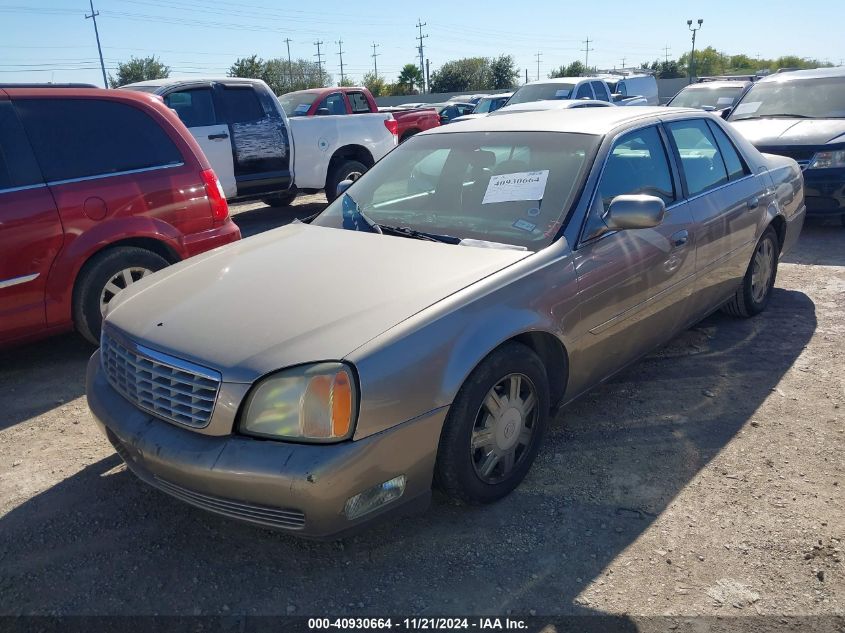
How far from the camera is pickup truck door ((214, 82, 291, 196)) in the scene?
29.0 ft

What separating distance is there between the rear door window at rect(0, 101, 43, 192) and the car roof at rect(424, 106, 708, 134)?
253 centimetres

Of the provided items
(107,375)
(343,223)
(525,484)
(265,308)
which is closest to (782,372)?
(525,484)

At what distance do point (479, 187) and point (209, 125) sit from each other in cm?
612

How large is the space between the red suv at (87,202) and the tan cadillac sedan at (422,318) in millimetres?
1399

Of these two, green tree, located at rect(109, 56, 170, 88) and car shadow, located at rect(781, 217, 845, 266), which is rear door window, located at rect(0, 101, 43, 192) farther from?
green tree, located at rect(109, 56, 170, 88)

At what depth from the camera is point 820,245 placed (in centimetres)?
735

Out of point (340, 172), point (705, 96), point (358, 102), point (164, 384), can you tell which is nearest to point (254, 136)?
point (340, 172)

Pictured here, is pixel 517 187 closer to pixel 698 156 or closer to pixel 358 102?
pixel 698 156

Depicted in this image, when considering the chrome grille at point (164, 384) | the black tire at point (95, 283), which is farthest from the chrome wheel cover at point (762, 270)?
the black tire at point (95, 283)

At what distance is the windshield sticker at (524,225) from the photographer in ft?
10.7

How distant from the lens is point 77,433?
12.4 ft

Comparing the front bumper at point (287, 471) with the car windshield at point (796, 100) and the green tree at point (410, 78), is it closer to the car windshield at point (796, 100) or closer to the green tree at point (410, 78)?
the car windshield at point (796, 100)

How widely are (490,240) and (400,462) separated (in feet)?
4.12

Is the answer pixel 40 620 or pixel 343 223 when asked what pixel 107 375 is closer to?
pixel 40 620
